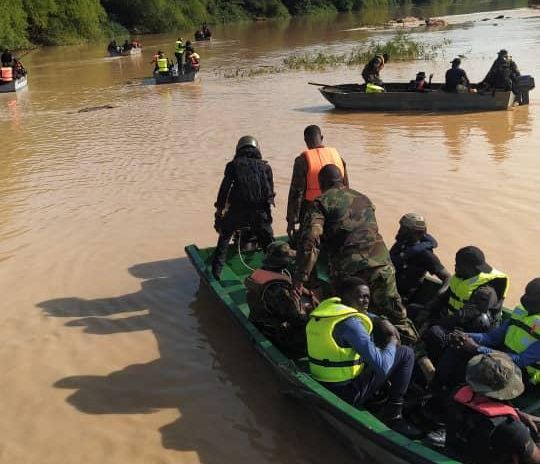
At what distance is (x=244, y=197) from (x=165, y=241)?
8.72ft

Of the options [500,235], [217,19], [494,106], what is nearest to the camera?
[500,235]

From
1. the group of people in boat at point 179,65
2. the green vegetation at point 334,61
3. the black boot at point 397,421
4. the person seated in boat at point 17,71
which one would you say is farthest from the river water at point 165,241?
the green vegetation at point 334,61

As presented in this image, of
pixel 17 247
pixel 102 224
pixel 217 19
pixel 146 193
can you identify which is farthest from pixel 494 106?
pixel 217 19

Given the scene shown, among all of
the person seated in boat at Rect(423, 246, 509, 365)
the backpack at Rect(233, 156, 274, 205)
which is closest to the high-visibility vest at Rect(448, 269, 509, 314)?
the person seated in boat at Rect(423, 246, 509, 365)

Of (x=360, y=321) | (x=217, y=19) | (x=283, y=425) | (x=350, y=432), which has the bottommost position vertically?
(x=283, y=425)

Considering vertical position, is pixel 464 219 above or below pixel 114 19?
below

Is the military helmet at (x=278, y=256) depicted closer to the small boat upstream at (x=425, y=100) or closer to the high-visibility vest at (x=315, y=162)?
the high-visibility vest at (x=315, y=162)

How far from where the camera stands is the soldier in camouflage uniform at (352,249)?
4.72 m

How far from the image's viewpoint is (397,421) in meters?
A: 4.10

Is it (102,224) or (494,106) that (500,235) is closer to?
(102,224)

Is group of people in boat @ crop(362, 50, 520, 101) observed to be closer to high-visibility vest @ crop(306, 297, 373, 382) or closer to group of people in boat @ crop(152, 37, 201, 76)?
group of people in boat @ crop(152, 37, 201, 76)

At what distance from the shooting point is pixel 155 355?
5.91 m

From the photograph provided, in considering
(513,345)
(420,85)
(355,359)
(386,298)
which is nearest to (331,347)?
(355,359)

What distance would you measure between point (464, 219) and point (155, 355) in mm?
4763
